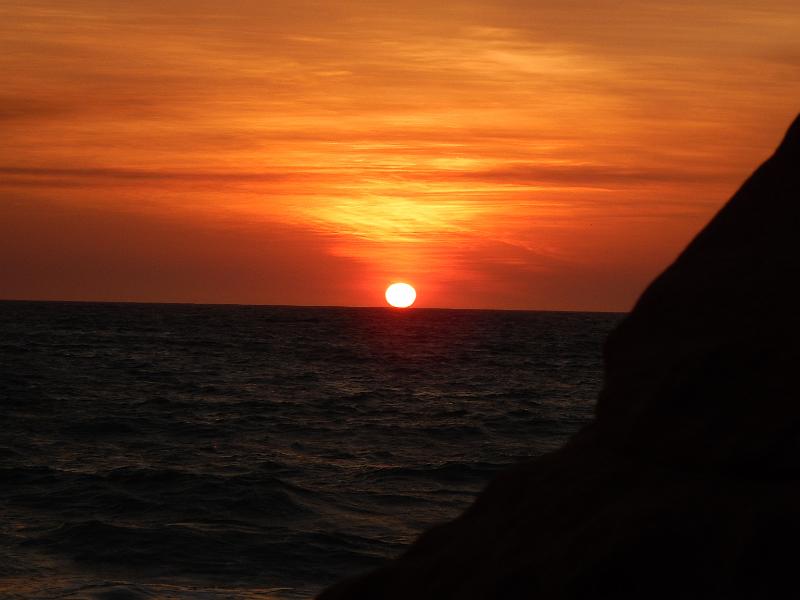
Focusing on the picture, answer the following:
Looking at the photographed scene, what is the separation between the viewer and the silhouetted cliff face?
2846 millimetres

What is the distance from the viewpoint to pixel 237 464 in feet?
66.5

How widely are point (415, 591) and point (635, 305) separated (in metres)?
1.36

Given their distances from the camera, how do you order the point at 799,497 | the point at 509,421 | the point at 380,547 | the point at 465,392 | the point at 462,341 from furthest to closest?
the point at 462,341 → the point at 465,392 → the point at 509,421 → the point at 380,547 → the point at 799,497

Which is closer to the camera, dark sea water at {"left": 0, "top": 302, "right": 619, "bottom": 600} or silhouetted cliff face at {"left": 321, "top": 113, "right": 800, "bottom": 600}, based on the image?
silhouetted cliff face at {"left": 321, "top": 113, "right": 800, "bottom": 600}

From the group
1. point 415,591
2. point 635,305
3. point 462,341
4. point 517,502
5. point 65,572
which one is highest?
point 462,341

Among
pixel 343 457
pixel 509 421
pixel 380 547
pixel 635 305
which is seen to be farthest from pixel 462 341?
pixel 635 305

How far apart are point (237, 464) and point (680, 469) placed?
17758 mm

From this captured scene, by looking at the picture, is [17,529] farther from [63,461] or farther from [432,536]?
[432,536]

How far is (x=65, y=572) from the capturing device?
12.0 m

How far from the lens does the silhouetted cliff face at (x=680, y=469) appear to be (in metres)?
2.85

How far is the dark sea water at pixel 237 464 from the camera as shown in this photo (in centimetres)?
1264

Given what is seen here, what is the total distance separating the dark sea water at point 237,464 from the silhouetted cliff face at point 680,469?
317 inches

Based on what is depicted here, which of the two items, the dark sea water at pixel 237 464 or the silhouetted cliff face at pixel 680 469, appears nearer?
the silhouetted cliff face at pixel 680 469

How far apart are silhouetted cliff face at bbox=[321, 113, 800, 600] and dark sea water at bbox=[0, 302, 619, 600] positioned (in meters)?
8.06
